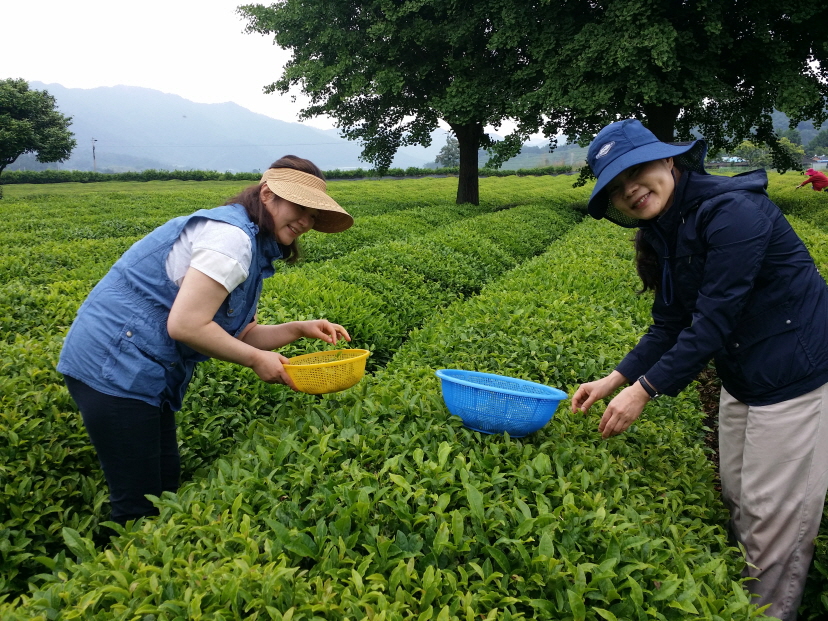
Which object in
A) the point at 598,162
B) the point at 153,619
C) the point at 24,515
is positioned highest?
the point at 598,162

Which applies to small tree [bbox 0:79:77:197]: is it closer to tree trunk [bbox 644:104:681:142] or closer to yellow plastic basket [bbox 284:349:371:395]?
tree trunk [bbox 644:104:681:142]

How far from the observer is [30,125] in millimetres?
22984

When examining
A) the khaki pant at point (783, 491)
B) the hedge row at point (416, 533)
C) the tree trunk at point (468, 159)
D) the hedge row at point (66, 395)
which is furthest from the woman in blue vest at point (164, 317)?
the tree trunk at point (468, 159)

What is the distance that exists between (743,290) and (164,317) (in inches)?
84.7

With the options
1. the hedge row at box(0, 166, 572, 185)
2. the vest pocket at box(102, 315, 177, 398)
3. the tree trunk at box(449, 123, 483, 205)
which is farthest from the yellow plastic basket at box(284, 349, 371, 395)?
the hedge row at box(0, 166, 572, 185)

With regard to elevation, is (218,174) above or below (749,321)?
above

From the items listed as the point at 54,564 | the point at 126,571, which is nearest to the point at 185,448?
the point at 54,564

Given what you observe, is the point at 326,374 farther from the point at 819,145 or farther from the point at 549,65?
the point at 819,145

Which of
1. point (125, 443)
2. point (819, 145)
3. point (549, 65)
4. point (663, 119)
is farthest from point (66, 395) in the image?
point (819, 145)

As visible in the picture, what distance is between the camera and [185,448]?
9.75ft

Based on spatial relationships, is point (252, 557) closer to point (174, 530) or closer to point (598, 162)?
point (174, 530)

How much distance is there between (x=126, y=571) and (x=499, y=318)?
3215 mm

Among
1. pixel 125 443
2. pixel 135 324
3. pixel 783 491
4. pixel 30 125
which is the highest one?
pixel 30 125

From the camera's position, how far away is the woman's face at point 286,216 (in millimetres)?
2207
